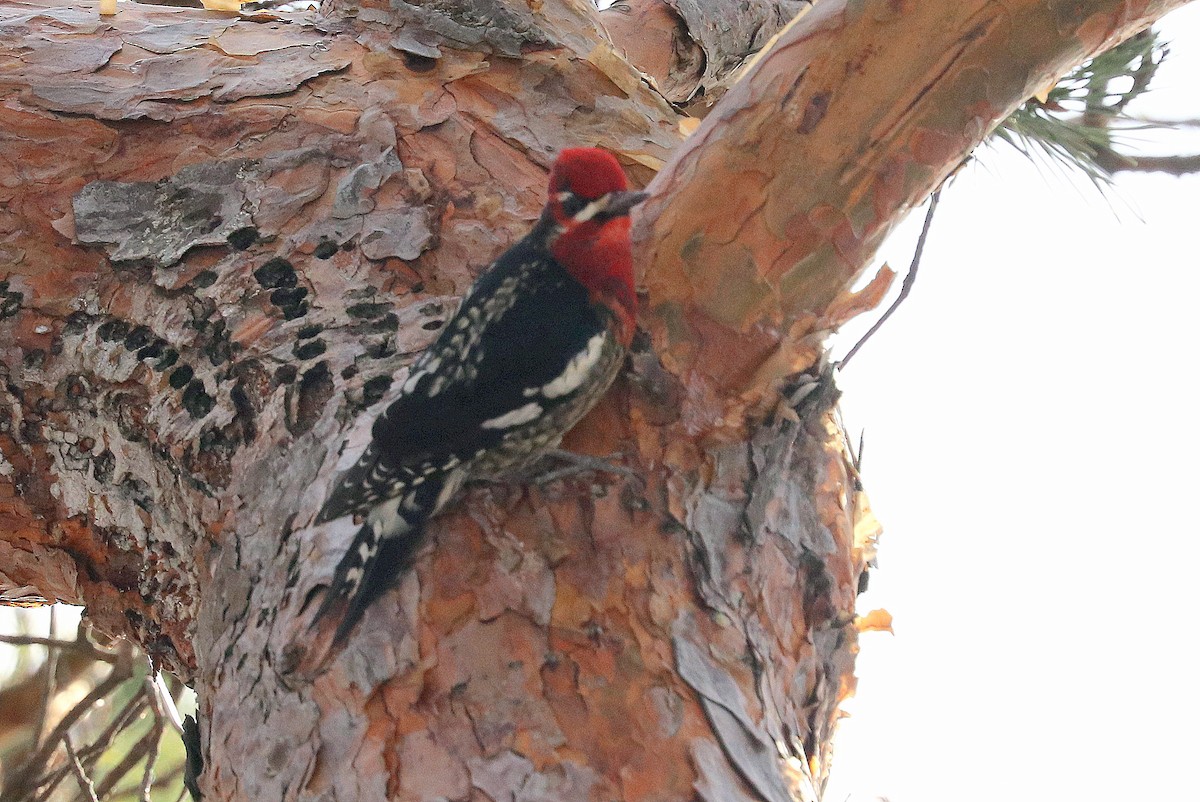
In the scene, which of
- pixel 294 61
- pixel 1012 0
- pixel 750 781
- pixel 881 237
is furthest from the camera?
pixel 294 61

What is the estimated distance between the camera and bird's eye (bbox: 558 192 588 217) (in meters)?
1.78

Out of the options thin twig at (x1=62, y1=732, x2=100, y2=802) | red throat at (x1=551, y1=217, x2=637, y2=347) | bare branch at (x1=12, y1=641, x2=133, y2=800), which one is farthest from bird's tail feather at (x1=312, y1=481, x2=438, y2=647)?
bare branch at (x1=12, y1=641, x2=133, y2=800)

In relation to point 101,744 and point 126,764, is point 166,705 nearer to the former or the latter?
point 101,744

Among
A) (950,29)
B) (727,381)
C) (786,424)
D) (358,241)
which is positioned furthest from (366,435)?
(950,29)

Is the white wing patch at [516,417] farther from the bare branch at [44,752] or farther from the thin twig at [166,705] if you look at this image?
the bare branch at [44,752]

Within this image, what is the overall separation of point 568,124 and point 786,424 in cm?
85

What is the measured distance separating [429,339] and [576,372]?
0.29 metres

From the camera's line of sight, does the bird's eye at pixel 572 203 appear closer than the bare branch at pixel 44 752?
Yes

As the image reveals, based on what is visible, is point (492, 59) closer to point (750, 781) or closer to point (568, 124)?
point (568, 124)

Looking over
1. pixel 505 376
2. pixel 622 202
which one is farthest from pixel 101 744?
pixel 622 202

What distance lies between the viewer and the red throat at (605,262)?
5.57 feet

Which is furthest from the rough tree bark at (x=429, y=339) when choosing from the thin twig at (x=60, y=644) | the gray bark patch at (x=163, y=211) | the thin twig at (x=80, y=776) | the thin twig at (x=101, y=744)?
the thin twig at (x=101, y=744)

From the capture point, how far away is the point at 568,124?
218 centimetres

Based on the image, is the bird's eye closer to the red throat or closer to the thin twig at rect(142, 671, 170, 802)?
the red throat
